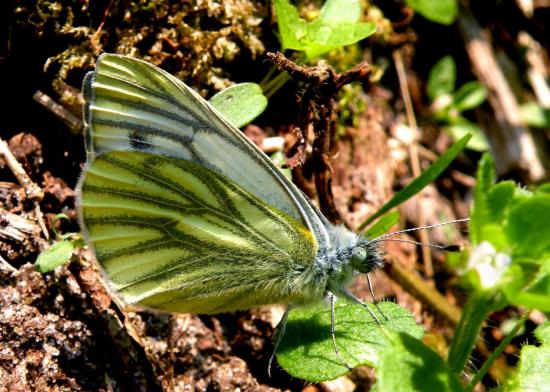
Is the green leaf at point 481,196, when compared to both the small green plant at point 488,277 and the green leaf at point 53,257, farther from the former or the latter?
the green leaf at point 53,257

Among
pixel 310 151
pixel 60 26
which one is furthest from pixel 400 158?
pixel 60 26

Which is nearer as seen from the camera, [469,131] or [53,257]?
[53,257]

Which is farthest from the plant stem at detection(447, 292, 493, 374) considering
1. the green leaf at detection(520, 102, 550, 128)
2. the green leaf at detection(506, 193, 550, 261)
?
the green leaf at detection(520, 102, 550, 128)

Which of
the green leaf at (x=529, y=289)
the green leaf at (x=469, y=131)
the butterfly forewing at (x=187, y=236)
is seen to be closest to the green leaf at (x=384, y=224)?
the butterfly forewing at (x=187, y=236)

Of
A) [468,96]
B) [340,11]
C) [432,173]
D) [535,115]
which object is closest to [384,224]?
[432,173]

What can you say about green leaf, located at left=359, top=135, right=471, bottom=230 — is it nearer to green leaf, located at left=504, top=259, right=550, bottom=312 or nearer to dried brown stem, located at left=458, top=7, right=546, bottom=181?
green leaf, located at left=504, top=259, right=550, bottom=312

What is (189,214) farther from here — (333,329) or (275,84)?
(275,84)

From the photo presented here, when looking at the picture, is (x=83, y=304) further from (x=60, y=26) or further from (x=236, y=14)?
(x=236, y=14)
